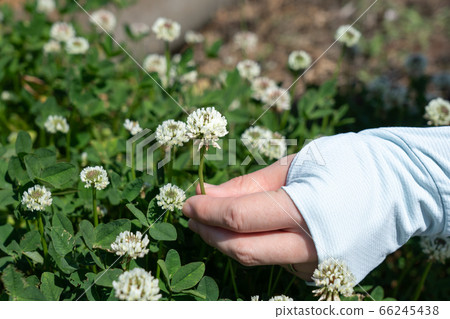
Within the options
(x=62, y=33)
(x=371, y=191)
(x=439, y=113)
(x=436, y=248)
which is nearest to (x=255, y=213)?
(x=371, y=191)

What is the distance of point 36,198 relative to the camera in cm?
110

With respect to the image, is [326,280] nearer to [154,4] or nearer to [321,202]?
[321,202]

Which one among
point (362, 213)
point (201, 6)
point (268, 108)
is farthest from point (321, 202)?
point (201, 6)

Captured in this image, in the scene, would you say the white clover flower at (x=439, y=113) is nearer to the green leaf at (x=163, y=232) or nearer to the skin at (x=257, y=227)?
the skin at (x=257, y=227)

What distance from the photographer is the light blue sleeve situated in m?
1.01

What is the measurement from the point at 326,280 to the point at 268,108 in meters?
0.88

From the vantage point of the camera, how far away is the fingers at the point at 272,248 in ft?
3.32

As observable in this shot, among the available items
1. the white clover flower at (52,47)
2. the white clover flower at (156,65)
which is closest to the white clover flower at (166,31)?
the white clover flower at (156,65)

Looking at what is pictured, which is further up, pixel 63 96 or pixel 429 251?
pixel 63 96

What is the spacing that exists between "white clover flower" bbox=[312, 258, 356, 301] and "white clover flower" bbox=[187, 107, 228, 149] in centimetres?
34

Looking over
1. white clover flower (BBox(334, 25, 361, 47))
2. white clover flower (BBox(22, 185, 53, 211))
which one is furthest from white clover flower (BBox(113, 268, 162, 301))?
white clover flower (BBox(334, 25, 361, 47))

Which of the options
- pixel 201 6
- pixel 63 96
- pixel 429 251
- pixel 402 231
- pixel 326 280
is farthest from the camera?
pixel 201 6

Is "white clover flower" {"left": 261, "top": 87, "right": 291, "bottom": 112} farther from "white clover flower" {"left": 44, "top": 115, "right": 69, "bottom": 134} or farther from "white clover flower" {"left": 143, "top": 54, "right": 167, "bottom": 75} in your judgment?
"white clover flower" {"left": 44, "top": 115, "right": 69, "bottom": 134}
